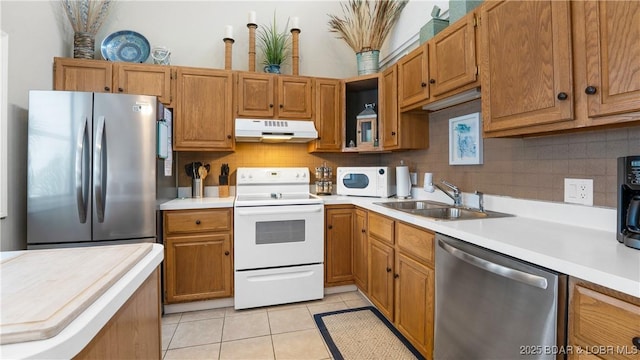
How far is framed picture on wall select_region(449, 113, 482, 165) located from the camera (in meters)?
2.06

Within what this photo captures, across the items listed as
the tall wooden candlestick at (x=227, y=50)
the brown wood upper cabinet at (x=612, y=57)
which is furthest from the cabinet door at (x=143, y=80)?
the brown wood upper cabinet at (x=612, y=57)

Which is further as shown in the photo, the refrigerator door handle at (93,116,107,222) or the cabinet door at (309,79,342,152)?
the cabinet door at (309,79,342,152)

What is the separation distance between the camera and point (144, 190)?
7.08 ft

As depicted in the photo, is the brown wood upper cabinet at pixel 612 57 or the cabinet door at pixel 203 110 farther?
the cabinet door at pixel 203 110

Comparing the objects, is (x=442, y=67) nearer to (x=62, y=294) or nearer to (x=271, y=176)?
(x=271, y=176)

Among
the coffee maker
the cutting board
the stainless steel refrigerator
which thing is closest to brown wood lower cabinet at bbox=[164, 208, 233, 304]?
the stainless steel refrigerator

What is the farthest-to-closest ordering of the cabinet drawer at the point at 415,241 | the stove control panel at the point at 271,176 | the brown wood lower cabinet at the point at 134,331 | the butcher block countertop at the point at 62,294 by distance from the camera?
the stove control panel at the point at 271,176 < the cabinet drawer at the point at 415,241 < the brown wood lower cabinet at the point at 134,331 < the butcher block countertop at the point at 62,294

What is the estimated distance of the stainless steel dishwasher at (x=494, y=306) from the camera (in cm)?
98

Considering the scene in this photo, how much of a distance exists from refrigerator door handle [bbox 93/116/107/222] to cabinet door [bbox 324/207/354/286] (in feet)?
5.67

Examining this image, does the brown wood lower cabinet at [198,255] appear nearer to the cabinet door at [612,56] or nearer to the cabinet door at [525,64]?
the cabinet door at [525,64]

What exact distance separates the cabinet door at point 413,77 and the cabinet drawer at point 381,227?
94 cm

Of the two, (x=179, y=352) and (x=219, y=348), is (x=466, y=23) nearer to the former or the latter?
(x=219, y=348)

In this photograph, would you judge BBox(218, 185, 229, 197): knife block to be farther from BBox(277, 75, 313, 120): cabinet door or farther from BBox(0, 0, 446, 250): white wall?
BBox(0, 0, 446, 250): white wall

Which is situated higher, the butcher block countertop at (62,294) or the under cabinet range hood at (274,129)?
the under cabinet range hood at (274,129)
